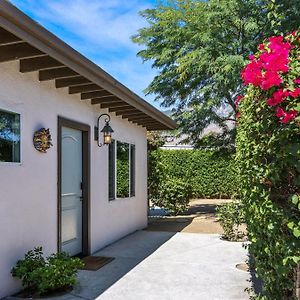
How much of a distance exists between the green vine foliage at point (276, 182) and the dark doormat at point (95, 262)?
141 inches

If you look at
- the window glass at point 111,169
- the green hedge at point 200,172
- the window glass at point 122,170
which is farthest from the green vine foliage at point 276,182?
the green hedge at point 200,172

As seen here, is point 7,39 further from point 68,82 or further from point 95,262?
point 95,262

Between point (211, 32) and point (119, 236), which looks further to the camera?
point (211, 32)

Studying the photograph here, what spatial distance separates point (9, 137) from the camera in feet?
16.0

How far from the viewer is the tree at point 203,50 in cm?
1120

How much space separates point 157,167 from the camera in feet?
42.7

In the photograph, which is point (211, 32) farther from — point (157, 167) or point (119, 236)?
point (119, 236)

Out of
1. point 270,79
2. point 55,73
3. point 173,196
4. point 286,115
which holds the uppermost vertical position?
point 55,73

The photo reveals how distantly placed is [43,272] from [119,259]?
2420 millimetres

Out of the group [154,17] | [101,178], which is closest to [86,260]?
[101,178]

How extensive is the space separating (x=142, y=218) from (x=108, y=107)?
4012 mm

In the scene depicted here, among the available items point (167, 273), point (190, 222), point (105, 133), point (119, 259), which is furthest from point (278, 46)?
point (190, 222)

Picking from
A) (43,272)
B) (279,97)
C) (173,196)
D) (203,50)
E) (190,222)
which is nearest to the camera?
(279,97)

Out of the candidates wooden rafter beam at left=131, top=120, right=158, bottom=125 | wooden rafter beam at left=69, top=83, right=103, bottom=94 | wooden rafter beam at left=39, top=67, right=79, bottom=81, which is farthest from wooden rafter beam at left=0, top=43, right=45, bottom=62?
wooden rafter beam at left=131, top=120, right=158, bottom=125
